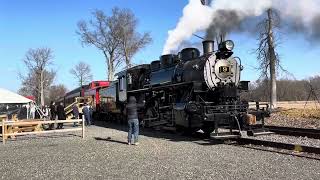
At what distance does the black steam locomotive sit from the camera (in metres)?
14.5

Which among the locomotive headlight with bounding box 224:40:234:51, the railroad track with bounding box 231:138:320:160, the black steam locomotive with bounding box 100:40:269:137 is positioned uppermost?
the locomotive headlight with bounding box 224:40:234:51

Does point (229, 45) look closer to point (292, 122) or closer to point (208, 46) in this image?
point (208, 46)

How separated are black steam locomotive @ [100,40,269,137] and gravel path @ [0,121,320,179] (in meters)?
1.33

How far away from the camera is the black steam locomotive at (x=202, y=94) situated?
14461 mm

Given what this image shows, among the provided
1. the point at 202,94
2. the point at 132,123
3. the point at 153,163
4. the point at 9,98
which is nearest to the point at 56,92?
the point at 9,98

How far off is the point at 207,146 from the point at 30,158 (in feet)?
17.3

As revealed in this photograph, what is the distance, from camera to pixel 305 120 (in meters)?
22.9

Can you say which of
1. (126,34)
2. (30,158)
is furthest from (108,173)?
(126,34)

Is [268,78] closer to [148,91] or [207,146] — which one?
[148,91]

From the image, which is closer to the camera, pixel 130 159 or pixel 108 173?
pixel 108 173

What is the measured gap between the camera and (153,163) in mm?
10094

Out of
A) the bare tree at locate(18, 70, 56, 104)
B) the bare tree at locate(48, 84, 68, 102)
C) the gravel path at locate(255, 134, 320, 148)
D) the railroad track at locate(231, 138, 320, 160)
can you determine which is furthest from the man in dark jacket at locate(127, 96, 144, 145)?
the bare tree at locate(48, 84, 68, 102)

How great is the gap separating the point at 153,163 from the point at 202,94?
6153 mm

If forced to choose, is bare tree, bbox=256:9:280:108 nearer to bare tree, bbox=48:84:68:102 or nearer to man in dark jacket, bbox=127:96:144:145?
man in dark jacket, bbox=127:96:144:145
